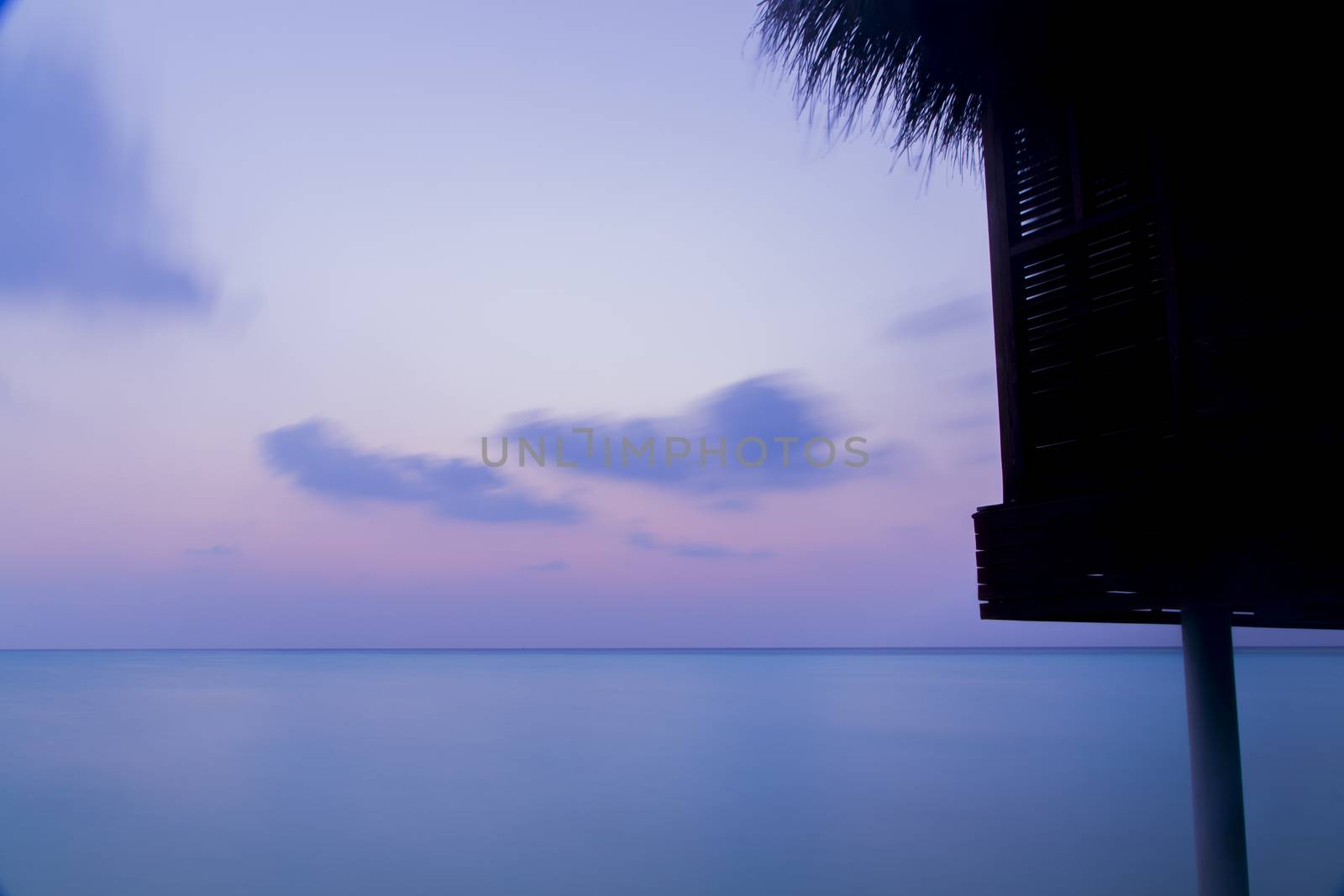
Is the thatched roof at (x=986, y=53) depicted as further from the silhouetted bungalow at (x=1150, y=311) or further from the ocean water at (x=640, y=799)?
the ocean water at (x=640, y=799)

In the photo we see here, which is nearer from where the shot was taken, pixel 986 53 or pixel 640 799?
pixel 986 53

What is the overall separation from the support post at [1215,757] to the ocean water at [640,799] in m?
5.75

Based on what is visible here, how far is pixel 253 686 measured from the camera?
42.3 m

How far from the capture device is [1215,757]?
4.02m

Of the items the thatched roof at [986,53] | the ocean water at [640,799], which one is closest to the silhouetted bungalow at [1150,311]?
the thatched roof at [986,53]

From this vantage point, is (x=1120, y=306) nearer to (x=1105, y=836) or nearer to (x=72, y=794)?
(x=1105, y=836)

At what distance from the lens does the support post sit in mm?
3836

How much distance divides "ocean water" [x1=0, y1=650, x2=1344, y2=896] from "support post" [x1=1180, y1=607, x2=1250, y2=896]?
5.75 m

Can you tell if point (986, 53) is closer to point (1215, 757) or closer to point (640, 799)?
point (1215, 757)

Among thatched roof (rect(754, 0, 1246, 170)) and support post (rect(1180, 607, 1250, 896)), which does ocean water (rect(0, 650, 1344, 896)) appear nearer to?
support post (rect(1180, 607, 1250, 896))

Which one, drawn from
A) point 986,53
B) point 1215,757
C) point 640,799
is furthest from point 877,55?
point 640,799

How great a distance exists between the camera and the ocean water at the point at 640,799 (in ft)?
32.3

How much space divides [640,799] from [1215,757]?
1165 cm

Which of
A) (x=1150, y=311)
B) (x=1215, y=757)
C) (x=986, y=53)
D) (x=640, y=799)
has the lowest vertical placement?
(x=640, y=799)
